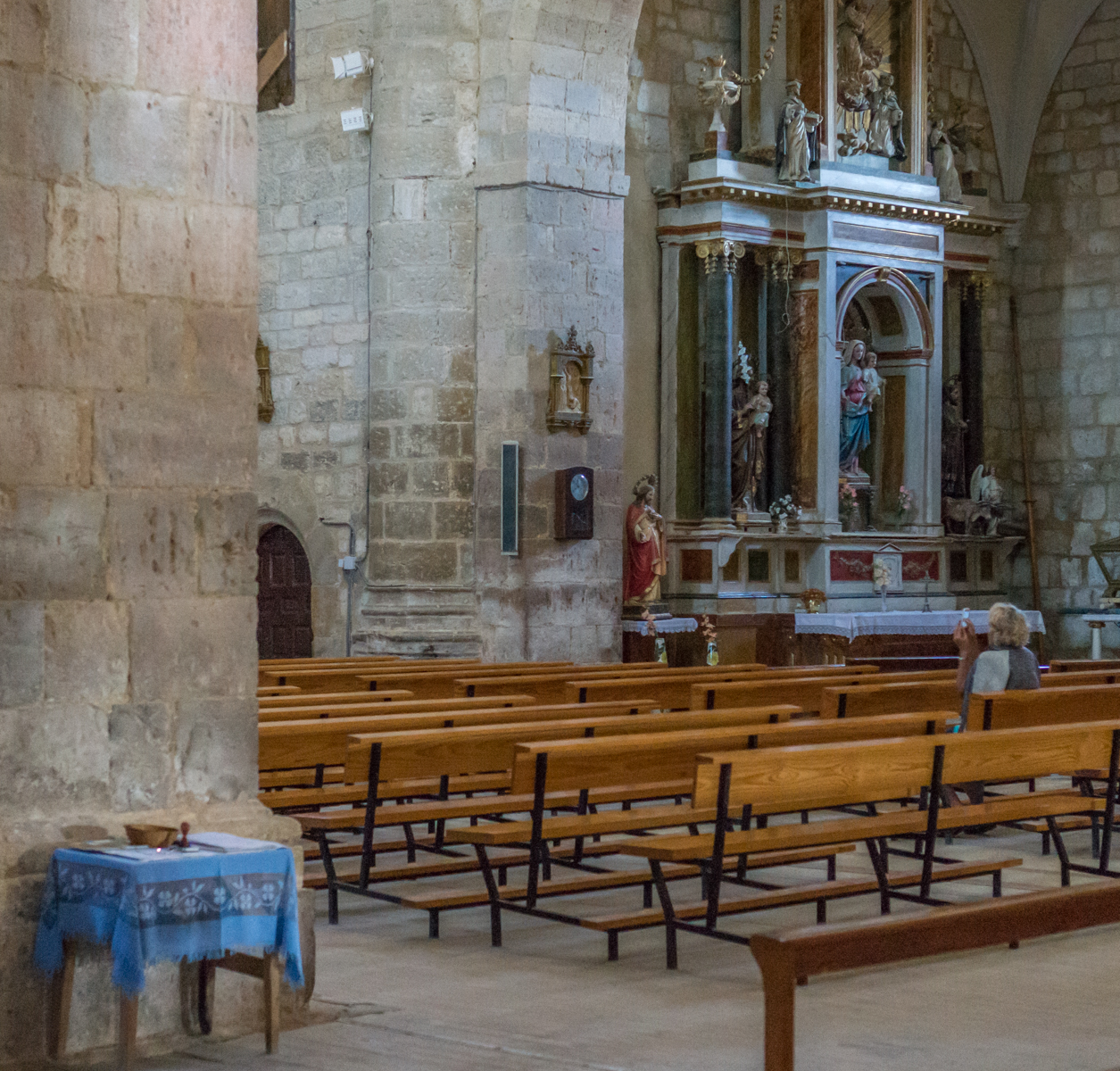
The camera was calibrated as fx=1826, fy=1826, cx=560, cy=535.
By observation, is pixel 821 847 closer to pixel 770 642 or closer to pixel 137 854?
pixel 137 854

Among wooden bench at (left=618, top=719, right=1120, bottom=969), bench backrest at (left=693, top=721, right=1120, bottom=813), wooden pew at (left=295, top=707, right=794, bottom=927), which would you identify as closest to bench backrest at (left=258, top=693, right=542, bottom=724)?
wooden pew at (left=295, top=707, right=794, bottom=927)

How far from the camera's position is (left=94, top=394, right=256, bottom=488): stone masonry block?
469 centimetres

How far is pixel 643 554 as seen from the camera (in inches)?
571

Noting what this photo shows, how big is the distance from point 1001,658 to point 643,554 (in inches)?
258

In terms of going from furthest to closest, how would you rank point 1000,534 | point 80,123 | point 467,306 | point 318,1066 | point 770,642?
point 1000,534, point 770,642, point 467,306, point 80,123, point 318,1066

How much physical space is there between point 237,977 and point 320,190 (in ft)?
33.4

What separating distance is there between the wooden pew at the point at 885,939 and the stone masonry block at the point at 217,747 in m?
2.16

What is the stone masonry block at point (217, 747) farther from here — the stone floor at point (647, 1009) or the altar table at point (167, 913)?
the stone floor at point (647, 1009)

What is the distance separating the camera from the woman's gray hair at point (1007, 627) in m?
8.19

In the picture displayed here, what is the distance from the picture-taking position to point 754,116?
16203mm

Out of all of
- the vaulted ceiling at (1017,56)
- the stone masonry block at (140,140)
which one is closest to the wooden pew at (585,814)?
the stone masonry block at (140,140)

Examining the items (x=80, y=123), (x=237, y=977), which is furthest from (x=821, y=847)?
(x=80, y=123)

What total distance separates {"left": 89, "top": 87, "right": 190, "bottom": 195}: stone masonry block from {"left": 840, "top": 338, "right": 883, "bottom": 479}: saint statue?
12396 mm

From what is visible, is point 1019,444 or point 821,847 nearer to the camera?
point 821,847
